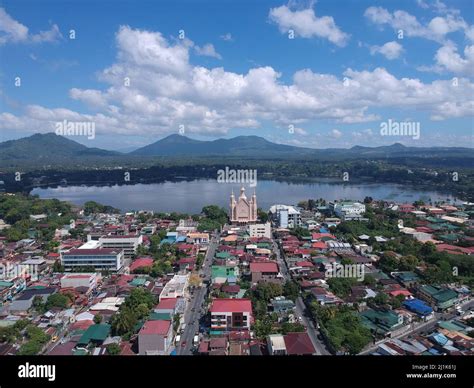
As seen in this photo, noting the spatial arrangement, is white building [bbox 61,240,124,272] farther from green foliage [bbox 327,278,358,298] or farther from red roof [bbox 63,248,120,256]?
green foliage [bbox 327,278,358,298]

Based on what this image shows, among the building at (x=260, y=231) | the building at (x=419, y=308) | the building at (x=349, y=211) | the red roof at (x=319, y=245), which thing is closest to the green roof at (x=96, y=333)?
the building at (x=419, y=308)

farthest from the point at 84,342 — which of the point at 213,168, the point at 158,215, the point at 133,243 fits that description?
the point at 213,168

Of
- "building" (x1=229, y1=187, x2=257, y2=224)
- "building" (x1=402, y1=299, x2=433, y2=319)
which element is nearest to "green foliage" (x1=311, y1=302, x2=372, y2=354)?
"building" (x1=402, y1=299, x2=433, y2=319)

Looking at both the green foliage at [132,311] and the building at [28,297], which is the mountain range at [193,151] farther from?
the green foliage at [132,311]

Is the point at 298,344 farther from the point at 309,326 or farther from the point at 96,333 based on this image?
the point at 96,333
